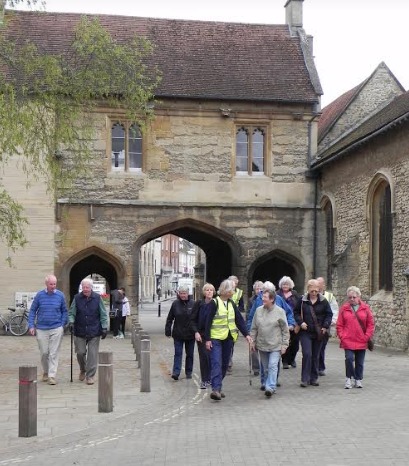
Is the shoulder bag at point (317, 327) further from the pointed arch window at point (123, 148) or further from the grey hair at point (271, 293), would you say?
the pointed arch window at point (123, 148)

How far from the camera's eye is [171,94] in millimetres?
24797

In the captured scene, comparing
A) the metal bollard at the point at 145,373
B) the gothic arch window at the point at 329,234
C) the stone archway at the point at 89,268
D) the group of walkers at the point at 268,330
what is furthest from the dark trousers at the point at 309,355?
the stone archway at the point at 89,268

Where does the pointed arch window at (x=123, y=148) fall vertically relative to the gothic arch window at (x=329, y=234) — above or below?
above

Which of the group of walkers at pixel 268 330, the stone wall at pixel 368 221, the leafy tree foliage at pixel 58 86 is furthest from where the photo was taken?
the stone wall at pixel 368 221

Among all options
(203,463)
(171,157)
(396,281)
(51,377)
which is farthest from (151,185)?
(203,463)

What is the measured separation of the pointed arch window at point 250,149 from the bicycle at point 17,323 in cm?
801

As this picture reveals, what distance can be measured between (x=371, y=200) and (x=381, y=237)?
3.43ft

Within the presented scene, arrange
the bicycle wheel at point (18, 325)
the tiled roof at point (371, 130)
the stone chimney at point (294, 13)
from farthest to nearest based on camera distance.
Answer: the stone chimney at point (294, 13) < the bicycle wheel at point (18, 325) < the tiled roof at point (371, 130)

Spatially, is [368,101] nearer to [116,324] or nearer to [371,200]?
[371,200]

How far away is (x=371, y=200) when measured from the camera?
2167 centimetres

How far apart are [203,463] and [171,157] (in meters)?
18.5

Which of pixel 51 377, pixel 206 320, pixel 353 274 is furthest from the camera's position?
pixel 353 274

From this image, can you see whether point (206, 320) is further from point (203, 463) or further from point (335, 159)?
point (335, 159)

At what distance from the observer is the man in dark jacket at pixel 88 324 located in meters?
13.2
